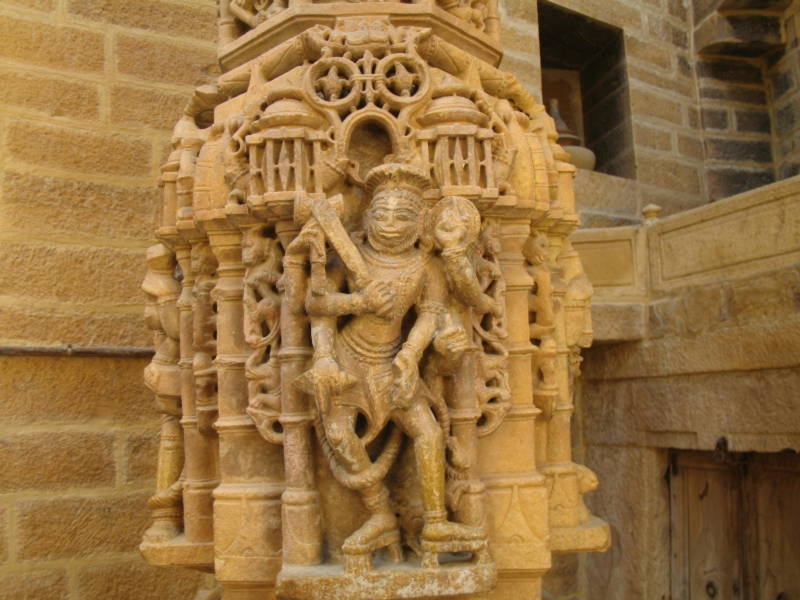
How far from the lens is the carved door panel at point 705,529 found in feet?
11.6

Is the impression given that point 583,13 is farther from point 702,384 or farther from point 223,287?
point 223,287

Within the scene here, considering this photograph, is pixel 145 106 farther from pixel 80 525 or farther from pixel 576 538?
pixel 576 538

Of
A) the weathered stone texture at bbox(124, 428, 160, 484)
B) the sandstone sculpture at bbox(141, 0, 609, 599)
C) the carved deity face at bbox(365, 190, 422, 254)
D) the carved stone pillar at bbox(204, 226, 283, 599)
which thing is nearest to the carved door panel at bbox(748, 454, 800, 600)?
the sandstone sculpture at bbox(141, 0, 609, 599)

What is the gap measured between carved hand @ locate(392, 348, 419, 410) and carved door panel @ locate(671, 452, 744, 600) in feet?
7.69

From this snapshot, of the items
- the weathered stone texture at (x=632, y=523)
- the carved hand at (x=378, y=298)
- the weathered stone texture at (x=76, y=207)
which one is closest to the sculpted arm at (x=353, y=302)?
the carved hand at (x=378, y=298)

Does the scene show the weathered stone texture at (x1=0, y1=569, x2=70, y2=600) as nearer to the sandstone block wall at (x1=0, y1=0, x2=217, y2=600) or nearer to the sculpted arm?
the sandstone block wall at (x1=0, y1=0, x2=217, y2=600)

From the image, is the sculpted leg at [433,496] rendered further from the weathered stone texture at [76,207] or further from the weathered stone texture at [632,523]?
the weathered stone texture at [632,523]

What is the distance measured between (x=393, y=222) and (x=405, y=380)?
15.8 inches

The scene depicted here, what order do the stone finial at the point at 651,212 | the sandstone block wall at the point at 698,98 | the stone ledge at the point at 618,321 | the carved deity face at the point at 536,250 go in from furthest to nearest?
the sandstone block wall at the point at 698,98
the stone finial at the point at 651,212
the stone ledge at the point at 618,321
the carved deity face at the point at 536,250

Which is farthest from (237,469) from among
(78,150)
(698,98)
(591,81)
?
(698,98)

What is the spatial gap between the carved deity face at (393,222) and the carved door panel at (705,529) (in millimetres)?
2391

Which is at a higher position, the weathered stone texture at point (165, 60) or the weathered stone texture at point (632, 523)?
the weathered stone texture at point (165, 60)

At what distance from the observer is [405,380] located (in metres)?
1.83

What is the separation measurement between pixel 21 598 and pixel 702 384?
3030mm
